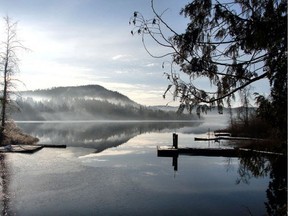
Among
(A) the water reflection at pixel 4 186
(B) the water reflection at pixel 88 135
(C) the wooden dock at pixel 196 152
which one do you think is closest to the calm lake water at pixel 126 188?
(A) the water reflection at pixel 4 186

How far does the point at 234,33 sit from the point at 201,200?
9112 mm

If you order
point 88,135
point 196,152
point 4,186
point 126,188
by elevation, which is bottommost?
point 126,188

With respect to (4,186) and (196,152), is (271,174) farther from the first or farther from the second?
(4,186)

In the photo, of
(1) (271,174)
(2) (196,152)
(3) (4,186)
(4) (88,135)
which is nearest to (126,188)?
(3) (4,186)

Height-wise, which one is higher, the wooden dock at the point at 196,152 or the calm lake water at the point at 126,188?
the wooden dock at the point at 196,152

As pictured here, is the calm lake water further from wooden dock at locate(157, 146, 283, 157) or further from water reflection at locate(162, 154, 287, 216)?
wooden dock at locate(157, 146, 283, 157)

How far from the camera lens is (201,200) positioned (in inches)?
525

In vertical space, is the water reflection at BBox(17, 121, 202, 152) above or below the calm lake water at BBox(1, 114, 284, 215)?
above

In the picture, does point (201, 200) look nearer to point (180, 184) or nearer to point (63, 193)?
point (180, 184)

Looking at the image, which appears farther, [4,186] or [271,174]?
[271,174]

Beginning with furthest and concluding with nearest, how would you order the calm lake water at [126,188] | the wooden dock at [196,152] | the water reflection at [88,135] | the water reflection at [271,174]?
the water reflection at [88,135]
the wooden dock at [196,152]
the calm lake water at [126,188]
the water reflection at [271,174]

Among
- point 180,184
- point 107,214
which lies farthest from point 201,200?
point 107,214

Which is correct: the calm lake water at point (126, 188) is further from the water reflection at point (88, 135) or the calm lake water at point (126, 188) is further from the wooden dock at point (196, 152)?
the water reflection at point (88, 135)

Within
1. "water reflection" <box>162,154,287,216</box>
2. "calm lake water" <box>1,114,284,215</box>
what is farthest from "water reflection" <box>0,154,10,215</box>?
"water reflection" <box>162,154,287,216</box>
